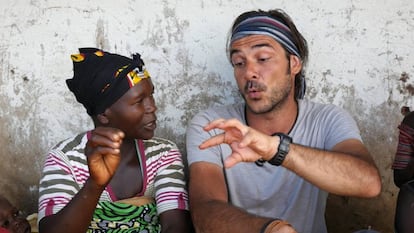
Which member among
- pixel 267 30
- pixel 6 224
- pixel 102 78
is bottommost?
pixel 6 224

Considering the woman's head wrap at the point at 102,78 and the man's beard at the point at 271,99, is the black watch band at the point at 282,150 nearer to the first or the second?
the man's beard at the point at 271,99

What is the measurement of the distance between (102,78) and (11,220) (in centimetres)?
83

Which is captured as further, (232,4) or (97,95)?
(232,4)

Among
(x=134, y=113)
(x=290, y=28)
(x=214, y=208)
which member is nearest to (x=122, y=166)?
(x=134, y=113)

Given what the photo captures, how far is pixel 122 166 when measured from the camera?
2.90m

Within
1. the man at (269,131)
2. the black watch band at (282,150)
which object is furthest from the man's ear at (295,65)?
the black watch band at (282,150)

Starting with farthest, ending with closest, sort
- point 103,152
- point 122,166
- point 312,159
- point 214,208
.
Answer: point 122,166
point 214,208
point 312,159
point 103,152

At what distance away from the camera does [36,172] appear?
3.71 metres

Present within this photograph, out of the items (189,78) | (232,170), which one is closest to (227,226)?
(232,170)

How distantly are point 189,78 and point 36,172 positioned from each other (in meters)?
1.09

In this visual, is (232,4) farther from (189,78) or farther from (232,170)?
(232,170)

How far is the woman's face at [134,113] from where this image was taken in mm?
2797

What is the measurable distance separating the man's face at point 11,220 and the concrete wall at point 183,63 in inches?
30.1

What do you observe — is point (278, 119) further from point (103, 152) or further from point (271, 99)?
point (103, 152)
